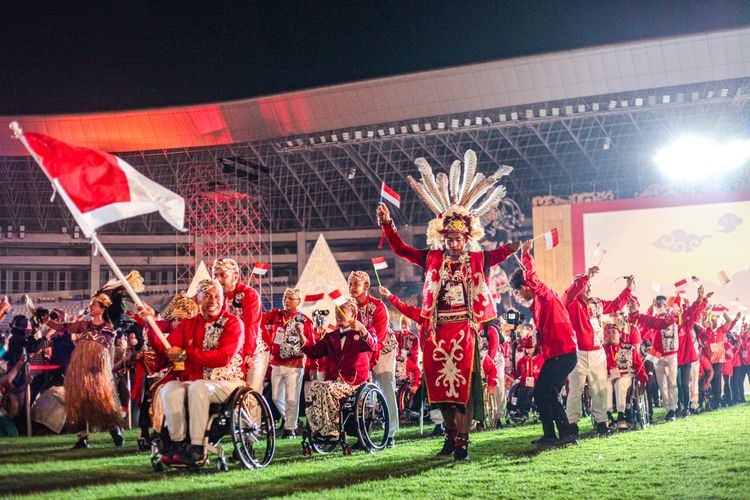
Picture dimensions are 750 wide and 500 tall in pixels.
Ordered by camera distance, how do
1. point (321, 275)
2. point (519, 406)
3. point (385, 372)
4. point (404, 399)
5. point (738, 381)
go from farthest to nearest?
point (321, 275), point (738, 381), point (404, 399), point (519, 406), point (385, 372)

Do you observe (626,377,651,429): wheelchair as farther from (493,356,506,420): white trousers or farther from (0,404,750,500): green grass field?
(493,356,506,420): white trousers

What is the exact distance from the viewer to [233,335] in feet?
22.5

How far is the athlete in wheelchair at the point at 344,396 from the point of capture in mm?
7934

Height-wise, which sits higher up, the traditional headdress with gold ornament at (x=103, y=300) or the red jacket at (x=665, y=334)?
the traditional headdress with gold ornament at (x=103, y=300)

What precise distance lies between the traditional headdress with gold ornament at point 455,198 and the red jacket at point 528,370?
474 cm

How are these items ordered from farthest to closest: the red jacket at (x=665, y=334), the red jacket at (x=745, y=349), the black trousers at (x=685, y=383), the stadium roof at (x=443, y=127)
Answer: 1. the stadium roof at (x=443, y=127)
2. the red jacket at (x=745, y=349)
3. the black trousers at (x=685, y=383)
4. the red jacket at (x=665, y=334)

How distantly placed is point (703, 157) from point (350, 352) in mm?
20822

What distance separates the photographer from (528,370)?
12766 millimetres

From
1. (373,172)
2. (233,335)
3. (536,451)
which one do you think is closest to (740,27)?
(373,172)

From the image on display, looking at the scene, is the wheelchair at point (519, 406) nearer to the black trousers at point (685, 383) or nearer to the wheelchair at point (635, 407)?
the wheelchair at point (635, 407)

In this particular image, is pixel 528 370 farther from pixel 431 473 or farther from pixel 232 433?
pixel 232 433

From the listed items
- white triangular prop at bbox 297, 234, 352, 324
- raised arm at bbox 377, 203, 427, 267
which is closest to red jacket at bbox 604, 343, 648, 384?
raised arm at bbox 377, 203, 427, 267

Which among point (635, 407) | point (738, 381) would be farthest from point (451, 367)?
point (738, 381)

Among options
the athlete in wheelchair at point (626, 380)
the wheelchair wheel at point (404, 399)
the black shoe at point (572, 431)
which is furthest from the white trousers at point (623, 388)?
the wheelchair wheel at point (404, 399)
